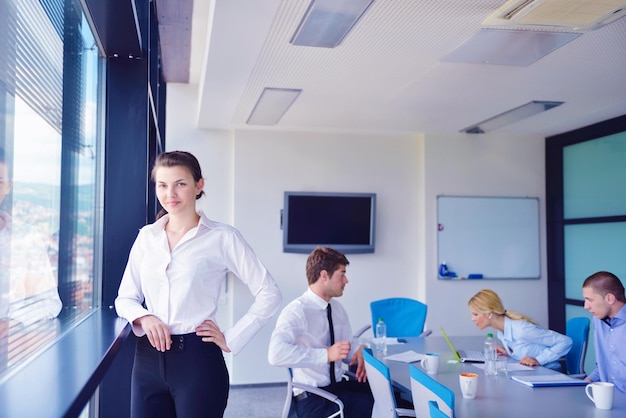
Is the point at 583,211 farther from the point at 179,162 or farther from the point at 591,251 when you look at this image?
the point at 179,162

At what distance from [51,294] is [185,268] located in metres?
0.47

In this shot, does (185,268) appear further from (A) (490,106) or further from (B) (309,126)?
(B) (309,126)

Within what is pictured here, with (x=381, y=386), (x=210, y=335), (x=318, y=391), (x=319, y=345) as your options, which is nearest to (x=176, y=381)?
(x=210, y=335)

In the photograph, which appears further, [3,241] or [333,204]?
[333,204]

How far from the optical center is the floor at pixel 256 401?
5.70 m

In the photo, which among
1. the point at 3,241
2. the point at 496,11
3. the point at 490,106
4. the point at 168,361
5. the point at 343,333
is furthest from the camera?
the point at 490,106

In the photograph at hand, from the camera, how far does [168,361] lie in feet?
7.02

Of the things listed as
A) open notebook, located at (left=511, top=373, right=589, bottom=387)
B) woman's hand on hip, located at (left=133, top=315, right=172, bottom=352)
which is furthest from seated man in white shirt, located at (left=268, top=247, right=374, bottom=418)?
woman's hand on hip, located at (left=133, top=315, right=172, bottom=352)

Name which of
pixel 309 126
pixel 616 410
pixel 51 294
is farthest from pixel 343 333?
pixel 309 126

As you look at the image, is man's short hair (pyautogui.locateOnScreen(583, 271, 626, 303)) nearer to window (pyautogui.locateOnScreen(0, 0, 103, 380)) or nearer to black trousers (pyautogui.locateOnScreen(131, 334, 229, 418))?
black trousers (pyautogui.locateOnScreen(131, 334, 229, 418))

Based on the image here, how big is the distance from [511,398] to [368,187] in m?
4.25

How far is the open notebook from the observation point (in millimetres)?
3273

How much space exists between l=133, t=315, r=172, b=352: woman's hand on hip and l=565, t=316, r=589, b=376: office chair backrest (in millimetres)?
3504

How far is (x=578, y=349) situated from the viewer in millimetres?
4617
